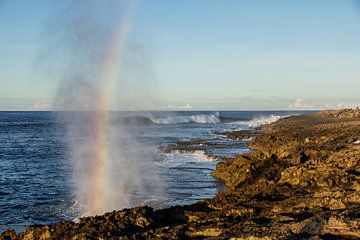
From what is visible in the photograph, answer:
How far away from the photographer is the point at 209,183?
19906mm

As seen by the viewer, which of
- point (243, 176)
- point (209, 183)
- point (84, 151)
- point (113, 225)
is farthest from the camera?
point (84, 151)

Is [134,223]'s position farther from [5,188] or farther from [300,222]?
[5,188]

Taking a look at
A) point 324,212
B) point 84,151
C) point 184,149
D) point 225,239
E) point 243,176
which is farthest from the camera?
point 84,151

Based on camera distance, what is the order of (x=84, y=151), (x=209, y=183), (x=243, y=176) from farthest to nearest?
(x=84, y=151) < (x=209, y=183) < (x=243, y=176)

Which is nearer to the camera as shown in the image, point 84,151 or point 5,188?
point 5,188

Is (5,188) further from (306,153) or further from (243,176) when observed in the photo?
(306,153)

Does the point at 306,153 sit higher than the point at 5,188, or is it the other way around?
the point at 306,153

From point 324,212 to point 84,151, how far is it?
104 ft

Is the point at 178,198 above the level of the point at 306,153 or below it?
below

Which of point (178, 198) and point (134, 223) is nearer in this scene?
point (134, 223)

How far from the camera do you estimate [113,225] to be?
941 centimetres

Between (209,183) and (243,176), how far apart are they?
2.06 m

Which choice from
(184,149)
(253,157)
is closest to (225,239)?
(253,157)

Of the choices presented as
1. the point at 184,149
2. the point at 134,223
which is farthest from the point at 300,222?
the point at 184,149
